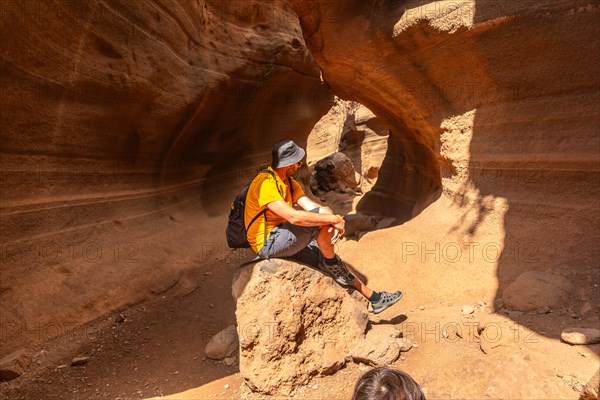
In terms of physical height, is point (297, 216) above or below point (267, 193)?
below

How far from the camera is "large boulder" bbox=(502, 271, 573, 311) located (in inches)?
113

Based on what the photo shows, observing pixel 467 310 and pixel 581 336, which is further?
pixel 467 310

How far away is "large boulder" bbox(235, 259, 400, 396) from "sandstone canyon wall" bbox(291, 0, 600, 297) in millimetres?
1440

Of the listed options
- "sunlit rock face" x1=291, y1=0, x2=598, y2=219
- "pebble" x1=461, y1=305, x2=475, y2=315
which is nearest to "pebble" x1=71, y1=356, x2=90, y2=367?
"pebble" x1=461, y1=305, x2=475, y2=315

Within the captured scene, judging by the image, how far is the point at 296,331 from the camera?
2.76 metres

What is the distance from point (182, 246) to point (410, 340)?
3799 mm

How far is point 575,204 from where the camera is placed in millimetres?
3406

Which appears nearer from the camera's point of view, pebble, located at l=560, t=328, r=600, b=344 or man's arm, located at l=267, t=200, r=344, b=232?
pebble, located at l=560, t=328, r=600, b=344

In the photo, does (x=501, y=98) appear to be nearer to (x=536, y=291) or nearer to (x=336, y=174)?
(x=536, y=291)

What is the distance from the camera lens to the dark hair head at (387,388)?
124 centimetres

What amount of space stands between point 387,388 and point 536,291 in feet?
7.51

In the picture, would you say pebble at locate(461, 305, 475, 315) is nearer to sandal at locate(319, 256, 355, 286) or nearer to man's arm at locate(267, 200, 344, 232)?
sandal at locate(319, 256, 355, 286)

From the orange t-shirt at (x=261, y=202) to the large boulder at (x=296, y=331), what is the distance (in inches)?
9.0

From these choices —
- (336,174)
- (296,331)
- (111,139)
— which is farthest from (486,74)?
(336,174)
